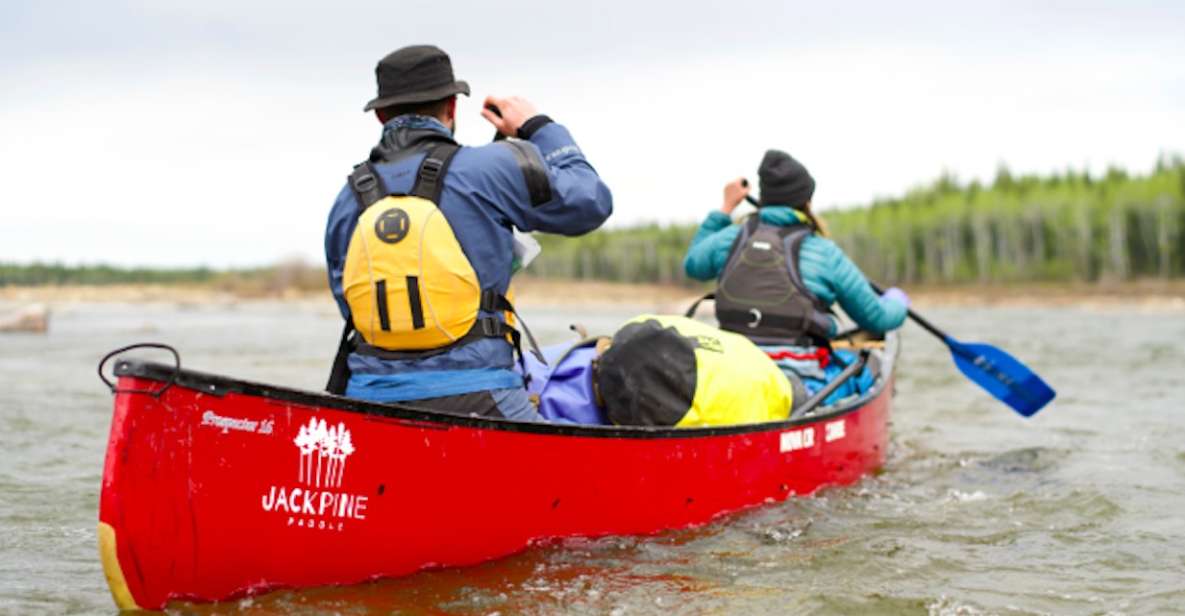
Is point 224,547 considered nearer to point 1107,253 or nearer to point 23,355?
→ point 23,355

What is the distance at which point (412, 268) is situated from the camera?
4359 mm

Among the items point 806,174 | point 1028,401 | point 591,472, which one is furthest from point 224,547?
point 1028,401

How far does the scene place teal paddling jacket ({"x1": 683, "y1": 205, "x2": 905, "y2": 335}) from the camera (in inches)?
291

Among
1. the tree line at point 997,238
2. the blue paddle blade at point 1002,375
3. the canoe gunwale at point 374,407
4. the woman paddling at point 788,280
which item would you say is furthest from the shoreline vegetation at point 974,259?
the canoe gunwale at point 374,407

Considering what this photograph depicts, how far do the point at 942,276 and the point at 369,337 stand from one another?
277 ft

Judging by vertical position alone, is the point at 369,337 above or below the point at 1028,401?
above

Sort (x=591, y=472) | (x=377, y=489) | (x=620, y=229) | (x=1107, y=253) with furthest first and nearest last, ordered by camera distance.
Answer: (x=620, y=229) < (x=1107, y=253) < (x=591, y=472) < (x=377, y=489)

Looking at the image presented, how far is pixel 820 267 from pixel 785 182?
616mm

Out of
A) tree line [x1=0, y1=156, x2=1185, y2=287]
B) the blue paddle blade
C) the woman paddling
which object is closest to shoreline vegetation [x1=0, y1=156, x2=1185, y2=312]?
tree line [x1=0, y1=156, x2=1185, y2=287]

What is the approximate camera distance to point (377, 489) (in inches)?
165

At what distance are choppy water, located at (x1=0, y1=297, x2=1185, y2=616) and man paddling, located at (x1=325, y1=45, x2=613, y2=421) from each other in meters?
0.80

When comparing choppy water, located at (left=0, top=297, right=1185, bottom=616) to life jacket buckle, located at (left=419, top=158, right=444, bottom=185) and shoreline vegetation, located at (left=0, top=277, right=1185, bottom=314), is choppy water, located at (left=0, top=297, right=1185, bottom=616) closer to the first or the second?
life jacket buckle, located at (left=419, top=158, right=444, bottom=185)

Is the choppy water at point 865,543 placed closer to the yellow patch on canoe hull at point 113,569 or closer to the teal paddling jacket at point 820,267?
the yellow patch on canoe hull at point 113,569

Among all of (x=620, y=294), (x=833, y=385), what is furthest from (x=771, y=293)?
(x=620, y=294)
